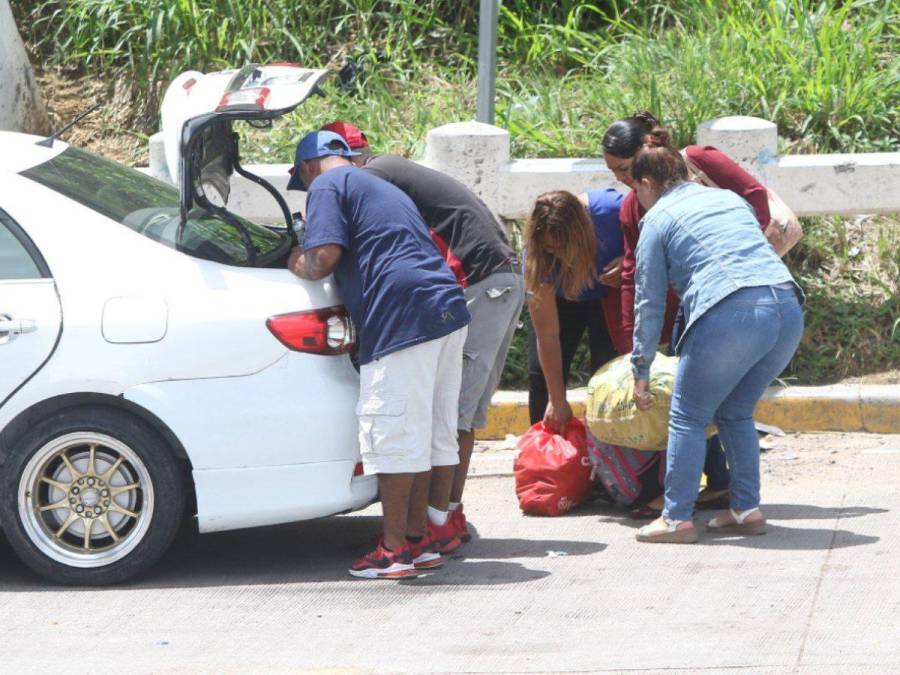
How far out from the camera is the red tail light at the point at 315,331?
16.9ft

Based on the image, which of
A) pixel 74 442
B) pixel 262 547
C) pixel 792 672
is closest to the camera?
pixel 792 672

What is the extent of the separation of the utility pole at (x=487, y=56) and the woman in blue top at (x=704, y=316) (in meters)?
2.28

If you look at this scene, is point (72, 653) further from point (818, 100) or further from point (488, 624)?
point (818, 100)

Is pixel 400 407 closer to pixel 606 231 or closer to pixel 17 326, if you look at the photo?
pixel 17 326

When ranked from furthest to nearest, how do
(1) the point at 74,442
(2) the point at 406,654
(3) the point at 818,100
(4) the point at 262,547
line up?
(3) the point at 818,100 → (4) the point at 262,547 → (1) the point at 74,442 → (2) the point at 406,654

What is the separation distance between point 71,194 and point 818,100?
494 cm

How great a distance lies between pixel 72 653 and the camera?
15.2ft

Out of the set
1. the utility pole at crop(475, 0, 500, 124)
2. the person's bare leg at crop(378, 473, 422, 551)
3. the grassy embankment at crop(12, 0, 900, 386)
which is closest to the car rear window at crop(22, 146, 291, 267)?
the person's bare leg at crop(378, 473, 422, 551)

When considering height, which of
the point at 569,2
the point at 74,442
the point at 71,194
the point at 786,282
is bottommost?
the point at 74,442

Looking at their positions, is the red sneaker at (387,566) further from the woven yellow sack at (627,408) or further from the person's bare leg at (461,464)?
the woven yellow sack at (627,408)

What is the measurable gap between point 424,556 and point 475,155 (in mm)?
2977

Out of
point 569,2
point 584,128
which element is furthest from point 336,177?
point 569,2

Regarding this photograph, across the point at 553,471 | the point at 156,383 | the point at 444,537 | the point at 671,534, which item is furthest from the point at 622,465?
the point at 156,383

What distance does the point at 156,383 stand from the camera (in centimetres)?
511
